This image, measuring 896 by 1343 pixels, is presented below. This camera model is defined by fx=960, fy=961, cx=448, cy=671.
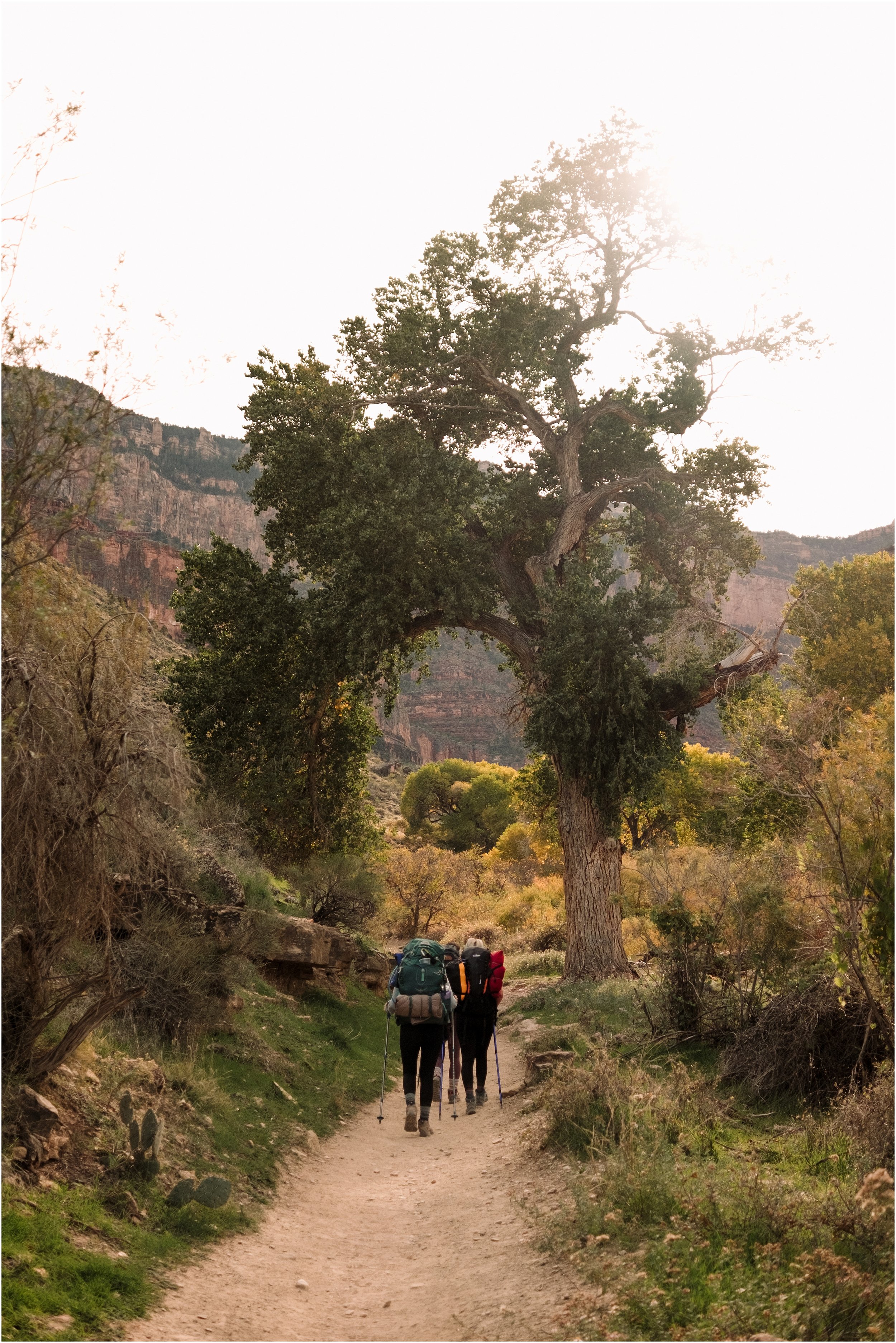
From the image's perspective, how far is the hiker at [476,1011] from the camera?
10.7 meters

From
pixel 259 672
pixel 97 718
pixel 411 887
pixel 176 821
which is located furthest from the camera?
pixel 411 887

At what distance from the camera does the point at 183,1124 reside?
8.09 m

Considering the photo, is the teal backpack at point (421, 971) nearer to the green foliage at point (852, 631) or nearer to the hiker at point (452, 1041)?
the hiker at point (452, 1041)

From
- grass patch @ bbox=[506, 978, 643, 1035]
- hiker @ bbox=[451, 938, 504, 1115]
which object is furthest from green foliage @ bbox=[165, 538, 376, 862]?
hiker @ bbox=[451, 938, 504, 1115]

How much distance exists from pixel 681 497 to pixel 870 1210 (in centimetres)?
1660

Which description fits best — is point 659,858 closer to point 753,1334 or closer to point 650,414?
point 650,414

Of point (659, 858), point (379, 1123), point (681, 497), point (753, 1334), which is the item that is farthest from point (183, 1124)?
point (681, 497)

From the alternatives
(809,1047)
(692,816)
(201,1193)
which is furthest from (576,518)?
(692,816)

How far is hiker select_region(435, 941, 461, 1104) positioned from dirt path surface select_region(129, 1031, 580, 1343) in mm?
1247

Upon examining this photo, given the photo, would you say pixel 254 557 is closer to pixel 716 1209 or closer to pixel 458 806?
pixel 716 1209

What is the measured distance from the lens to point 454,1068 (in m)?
11.1

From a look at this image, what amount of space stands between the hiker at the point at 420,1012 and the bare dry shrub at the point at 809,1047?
3.01 metres

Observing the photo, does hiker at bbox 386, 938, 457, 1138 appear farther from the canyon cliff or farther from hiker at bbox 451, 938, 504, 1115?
the canyon cliff

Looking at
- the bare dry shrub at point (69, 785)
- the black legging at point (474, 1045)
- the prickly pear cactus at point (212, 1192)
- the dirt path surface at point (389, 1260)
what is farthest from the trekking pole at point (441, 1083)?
the bare dry shrub at point (69, 785)
